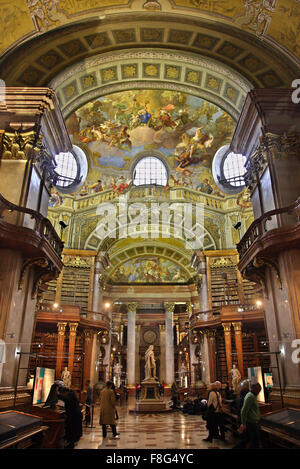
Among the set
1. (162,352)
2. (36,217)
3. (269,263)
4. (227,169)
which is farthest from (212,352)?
(36,217)

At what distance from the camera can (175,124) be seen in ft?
71.8

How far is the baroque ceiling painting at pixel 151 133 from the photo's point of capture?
20.8 m

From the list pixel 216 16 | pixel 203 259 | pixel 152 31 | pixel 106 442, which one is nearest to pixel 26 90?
pixel 152 31

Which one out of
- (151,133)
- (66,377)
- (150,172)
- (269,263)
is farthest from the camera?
(150,172)

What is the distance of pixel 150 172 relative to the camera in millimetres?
23719

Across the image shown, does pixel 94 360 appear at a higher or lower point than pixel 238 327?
lower

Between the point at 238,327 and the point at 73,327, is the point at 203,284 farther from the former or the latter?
the point at 73,327

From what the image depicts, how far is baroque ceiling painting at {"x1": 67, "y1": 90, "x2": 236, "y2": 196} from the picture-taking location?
20750mm

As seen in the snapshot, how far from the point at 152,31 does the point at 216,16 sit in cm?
222

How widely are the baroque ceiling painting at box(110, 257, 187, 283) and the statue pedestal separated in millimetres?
13798

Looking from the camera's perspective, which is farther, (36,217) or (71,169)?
(71,169)

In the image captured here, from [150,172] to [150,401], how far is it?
583 inches

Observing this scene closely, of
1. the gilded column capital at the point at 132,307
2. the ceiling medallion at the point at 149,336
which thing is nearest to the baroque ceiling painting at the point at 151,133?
the gilded column capital at the point at 132,307

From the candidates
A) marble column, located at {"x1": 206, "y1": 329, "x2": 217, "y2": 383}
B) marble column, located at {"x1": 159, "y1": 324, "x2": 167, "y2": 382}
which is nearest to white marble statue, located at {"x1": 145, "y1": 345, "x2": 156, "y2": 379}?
marble column, located at {"x1": 206, "y1": 329, "x2": 217, "y2": 383}
